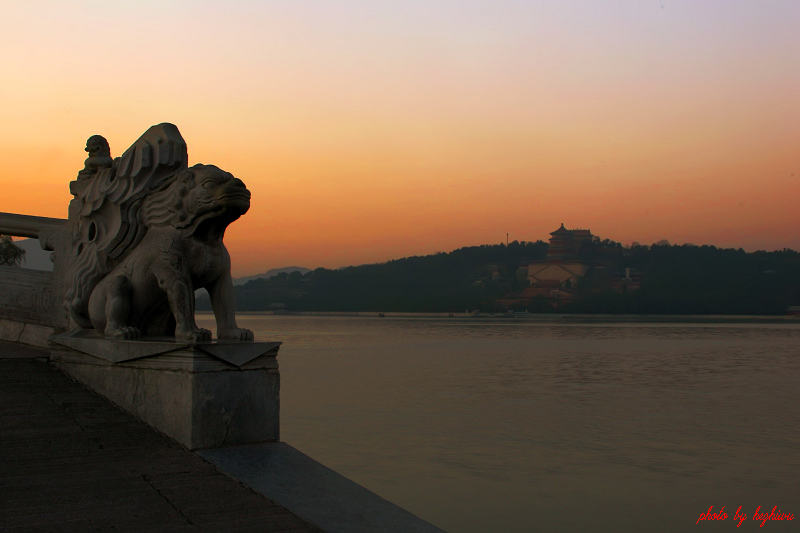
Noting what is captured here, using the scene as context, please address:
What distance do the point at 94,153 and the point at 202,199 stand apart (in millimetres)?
1529

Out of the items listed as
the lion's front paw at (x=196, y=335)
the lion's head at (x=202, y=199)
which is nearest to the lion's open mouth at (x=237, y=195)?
the lion's head at (x=202, y=199)

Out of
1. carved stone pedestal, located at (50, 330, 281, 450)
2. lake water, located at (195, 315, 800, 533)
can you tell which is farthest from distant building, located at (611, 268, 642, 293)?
carved stone pedestal, located at (50, 330, 281, 450)

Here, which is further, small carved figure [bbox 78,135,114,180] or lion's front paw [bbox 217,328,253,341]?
small carved figure [bbox 78,135,114,180]

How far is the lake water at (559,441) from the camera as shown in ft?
25.6

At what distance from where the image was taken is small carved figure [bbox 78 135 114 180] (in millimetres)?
5672

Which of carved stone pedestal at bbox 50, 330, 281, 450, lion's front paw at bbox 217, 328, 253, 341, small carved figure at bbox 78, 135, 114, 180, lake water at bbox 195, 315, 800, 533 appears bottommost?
lake water at bbox 195, 315, 800, 533

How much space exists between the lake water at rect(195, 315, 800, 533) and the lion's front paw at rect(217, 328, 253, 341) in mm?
3249

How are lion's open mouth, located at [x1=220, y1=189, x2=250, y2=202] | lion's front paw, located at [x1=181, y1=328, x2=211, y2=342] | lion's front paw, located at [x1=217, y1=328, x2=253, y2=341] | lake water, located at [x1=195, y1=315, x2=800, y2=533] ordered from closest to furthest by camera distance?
1. lion's front paw, located at [x1=181, y1=328, x2=211, y2=342]
2. lion's open mouth, located at [x1=220, y1=189, x2=250, y2=202]
3. lion's front paw, located at [x1=217, y1=328, x2=253, y2=341]
4. lake water, located at [x1=195, y1=315, x2=800, y2=533]

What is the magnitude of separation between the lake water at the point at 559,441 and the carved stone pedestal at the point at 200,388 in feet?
10.9

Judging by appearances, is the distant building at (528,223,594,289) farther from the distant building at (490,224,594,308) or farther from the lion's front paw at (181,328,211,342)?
the lion's front paw at (181,328,211,342)

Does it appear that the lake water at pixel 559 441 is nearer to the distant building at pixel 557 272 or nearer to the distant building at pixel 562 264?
the distant building at pixel 557 272

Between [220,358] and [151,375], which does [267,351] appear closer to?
[220,358]

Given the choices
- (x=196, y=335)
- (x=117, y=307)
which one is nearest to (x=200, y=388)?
(x=196, y=335)

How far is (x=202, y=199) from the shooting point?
15.5ft
